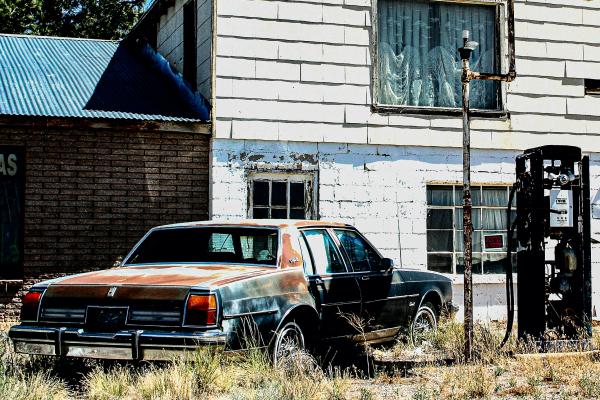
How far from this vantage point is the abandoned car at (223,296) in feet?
24.4

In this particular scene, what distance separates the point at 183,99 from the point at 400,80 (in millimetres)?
3317

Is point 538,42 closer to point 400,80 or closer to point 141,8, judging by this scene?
point 400,80

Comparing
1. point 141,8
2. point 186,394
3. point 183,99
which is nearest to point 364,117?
point 183,99

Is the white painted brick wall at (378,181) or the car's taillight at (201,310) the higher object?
the white painted brick wall at (378,181)

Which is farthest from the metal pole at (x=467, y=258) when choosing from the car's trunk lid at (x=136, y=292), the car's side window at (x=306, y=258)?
the car's trunk lid at (x=136, y=292)

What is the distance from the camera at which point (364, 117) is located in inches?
554

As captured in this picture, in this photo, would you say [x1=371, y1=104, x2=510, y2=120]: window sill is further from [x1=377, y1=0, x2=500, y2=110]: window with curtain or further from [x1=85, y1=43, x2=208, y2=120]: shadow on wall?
A: [x1=85, y1=43, x2=208, y2=120]: shadow on wall

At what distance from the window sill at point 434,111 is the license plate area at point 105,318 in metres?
7.31

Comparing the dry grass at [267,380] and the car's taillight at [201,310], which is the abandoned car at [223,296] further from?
the dry grass at [267,380]

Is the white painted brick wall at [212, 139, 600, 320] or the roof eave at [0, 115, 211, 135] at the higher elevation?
the roof eave at [0, 115, 211, 135]

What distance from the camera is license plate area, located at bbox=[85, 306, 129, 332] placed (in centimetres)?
759

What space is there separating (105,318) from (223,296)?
3.30 feet

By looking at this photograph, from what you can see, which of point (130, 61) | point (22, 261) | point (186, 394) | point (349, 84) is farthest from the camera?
point (130, 61)

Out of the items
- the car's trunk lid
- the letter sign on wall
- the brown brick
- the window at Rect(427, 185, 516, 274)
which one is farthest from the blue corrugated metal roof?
the car's trunk lid
